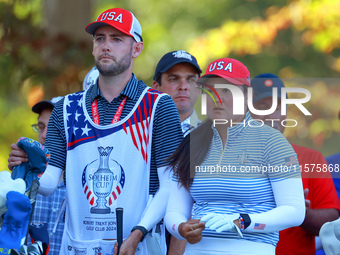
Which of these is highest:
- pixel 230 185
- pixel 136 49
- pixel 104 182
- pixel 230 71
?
pixel 136 49

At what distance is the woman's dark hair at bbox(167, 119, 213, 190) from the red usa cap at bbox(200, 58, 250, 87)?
0.32 meters

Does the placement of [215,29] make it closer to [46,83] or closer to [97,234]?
[46,83]

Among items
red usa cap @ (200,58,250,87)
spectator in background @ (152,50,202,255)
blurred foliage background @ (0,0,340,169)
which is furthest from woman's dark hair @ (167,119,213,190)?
blurred foliage background @ (0,0,340,169)

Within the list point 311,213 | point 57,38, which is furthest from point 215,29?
point 311,213

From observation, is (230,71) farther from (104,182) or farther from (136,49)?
(104,182)

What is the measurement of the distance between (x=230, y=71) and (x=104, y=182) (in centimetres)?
100

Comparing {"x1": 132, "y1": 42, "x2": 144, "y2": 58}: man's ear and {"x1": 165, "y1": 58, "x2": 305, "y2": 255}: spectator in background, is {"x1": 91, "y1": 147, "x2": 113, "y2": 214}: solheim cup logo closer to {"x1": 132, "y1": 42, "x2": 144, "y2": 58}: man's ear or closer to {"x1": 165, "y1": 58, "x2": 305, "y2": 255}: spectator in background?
{"x1": 165, "y1": 58, "x2": 305, "y2": 255}: spectator in background

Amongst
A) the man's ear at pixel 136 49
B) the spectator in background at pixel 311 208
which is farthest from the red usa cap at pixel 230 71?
the spectator in background at pixel 311 208

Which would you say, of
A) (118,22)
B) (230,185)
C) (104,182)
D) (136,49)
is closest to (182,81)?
(136,49)

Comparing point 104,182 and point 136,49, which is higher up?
point 136,49

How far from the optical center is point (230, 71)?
13.0 ft

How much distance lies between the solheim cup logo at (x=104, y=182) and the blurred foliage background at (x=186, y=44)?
446cm

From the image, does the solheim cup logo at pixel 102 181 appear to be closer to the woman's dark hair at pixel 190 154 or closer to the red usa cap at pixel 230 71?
the woman's dark hair at pixel 190 154

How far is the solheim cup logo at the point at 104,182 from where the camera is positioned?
13.3 ft
